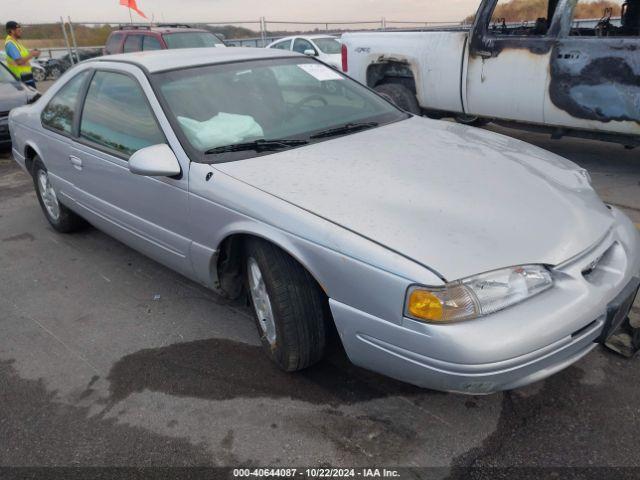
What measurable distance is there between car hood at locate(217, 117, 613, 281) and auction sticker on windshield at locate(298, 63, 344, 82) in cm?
78

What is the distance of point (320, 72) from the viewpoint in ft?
A: 12.5

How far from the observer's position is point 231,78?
3324 mm

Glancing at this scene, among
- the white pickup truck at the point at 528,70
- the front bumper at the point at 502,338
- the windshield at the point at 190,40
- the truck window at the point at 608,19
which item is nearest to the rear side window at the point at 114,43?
the windshield at the point at 190,40

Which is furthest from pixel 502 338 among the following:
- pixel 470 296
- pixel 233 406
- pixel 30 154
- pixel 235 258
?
pixel 30 154

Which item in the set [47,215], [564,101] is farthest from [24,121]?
[564,101]

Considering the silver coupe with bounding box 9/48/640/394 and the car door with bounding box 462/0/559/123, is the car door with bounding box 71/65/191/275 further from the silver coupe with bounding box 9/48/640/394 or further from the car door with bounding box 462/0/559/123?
the car door with bounding box 462/0/559/123

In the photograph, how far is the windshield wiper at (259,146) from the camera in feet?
9.38

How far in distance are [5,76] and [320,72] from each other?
278 inches

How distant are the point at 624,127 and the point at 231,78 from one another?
12.3 ft

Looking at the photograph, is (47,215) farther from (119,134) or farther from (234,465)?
(234,465)

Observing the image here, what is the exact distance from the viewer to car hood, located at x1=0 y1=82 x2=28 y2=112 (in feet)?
26.0

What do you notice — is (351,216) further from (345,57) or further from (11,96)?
(11,96)

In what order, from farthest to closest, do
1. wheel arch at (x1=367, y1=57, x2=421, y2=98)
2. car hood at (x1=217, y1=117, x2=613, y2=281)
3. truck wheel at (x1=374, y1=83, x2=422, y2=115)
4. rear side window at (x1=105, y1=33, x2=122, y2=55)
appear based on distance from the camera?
rear side window at (x1=105, y1=33, x2=122, y2=55) < truck wheel at (x1=374, y1=83, x2=422, y2=115) < wheel arch at (x1=367, y1=57, x2=421, y2=98) < car hood at (x1=217, y1=117, x2=613, y2=281)

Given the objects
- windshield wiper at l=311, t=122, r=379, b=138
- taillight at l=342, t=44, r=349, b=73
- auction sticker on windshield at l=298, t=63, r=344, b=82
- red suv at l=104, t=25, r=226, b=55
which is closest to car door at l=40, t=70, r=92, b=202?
auction sticker on windshield at l=298, t=63, r=344, b=82
